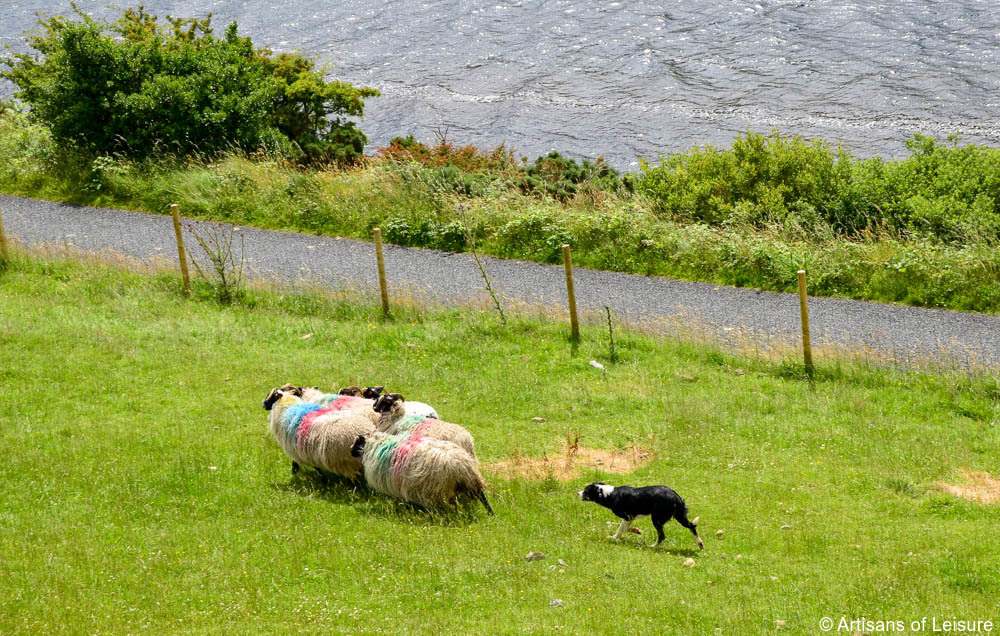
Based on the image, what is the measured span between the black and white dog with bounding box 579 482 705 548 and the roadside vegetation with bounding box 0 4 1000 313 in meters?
9.55

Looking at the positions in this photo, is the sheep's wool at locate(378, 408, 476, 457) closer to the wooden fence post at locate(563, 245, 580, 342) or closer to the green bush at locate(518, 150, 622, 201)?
the wooden fence post at locate(563, 245, 580, 342)

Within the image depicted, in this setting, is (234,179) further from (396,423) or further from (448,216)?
(396,423)

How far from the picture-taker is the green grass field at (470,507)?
893cm

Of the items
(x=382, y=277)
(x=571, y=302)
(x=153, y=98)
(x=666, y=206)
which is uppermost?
(x=153, y=98)

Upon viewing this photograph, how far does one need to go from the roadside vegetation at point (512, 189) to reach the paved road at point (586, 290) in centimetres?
58

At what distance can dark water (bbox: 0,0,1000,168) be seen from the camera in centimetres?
3472

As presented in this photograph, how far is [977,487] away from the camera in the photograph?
1191cm

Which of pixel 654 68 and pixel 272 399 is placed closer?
pixel 272 399

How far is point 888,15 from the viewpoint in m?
42.7

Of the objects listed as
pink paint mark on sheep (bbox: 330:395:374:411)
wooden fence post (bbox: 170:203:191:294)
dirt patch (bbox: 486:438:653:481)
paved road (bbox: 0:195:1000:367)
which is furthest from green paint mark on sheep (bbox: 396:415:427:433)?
wooden fence post (bbox: 170:203:191:294)

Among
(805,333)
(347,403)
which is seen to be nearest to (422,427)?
(347,403)

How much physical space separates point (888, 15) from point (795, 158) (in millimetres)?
23256

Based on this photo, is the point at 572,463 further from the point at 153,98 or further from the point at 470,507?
the point at 153,98

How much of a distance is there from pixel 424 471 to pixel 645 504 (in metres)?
2.26
